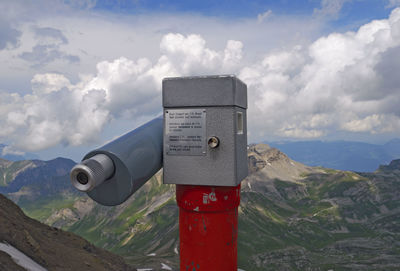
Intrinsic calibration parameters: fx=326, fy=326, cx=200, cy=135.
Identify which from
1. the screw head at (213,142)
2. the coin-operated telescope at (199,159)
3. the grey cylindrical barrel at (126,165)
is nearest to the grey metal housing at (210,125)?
the coin-operated telescope at (199,159)

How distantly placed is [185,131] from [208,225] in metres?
3.04

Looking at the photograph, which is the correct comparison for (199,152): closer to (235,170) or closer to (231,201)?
(235,170)

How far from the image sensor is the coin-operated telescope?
9570 millimetres

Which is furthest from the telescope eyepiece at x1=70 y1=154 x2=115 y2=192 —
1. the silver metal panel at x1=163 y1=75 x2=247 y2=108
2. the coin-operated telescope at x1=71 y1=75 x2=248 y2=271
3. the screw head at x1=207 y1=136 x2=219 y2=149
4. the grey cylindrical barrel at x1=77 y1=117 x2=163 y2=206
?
the screw head at x1=207 y1=136 x2=219 y2=149

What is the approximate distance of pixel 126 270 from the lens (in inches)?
1912

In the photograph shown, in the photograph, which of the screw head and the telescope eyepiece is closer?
the telescope eyepiece

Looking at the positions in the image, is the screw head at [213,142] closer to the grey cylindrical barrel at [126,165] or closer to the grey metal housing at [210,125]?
the grey metal housing at [210,125]

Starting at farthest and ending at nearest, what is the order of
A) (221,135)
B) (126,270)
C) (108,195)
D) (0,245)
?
1. (126,270)
2. (0,245)
3. (221,135)
4. (108,195)

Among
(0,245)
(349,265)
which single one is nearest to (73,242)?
(0,245)

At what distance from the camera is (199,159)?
32.8ft

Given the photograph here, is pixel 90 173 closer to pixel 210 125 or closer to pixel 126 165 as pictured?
pixel 126 165

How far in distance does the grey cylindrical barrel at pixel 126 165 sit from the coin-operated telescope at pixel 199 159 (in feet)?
0.09

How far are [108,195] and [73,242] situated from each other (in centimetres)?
3950

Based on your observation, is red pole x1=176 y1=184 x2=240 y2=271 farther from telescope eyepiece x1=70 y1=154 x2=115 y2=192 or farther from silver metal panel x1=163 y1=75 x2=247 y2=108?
telescope eyepiece x1=70 y1=154 x2=115 y2=192
